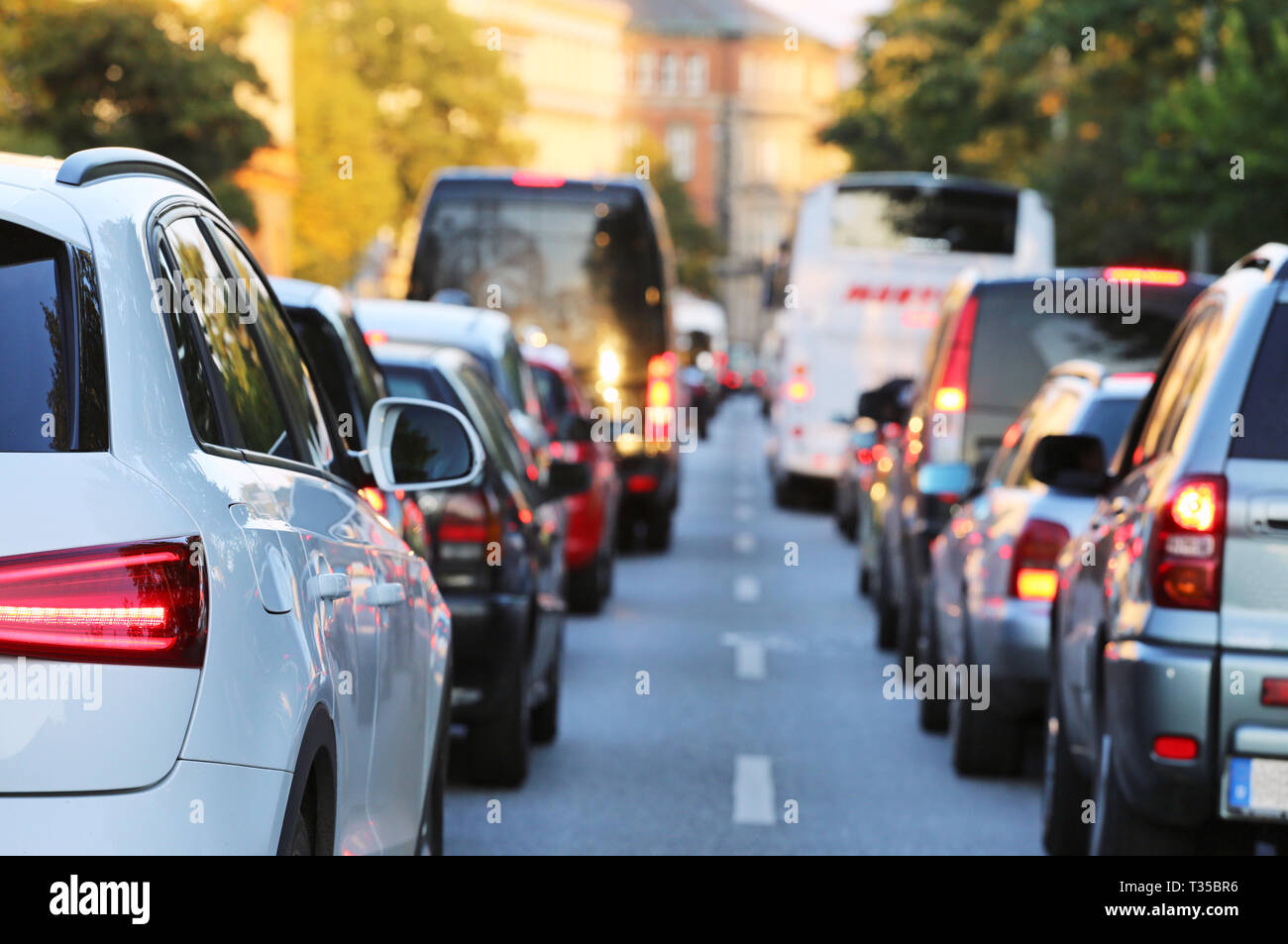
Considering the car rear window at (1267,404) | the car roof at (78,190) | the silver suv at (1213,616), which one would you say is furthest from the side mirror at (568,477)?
the car roof at (78,190)

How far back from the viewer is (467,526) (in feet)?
30.4

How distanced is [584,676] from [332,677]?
29.2ft

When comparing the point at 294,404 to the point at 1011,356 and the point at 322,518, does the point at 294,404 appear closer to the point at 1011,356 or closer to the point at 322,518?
the point at 322,518

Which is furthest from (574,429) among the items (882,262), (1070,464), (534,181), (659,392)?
(882,262)

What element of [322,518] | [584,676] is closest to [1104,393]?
[584,676]

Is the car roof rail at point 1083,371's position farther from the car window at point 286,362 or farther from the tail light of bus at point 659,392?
the tail light of bus at point 659,392

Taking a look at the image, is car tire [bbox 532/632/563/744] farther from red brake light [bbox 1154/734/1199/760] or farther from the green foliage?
the green foliage

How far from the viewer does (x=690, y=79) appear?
14838cm

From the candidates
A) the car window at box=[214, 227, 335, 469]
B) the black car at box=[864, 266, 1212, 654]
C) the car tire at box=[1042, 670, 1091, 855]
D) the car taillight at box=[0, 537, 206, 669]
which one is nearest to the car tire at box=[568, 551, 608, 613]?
the black car at box=[864, 266, 1212, 654]

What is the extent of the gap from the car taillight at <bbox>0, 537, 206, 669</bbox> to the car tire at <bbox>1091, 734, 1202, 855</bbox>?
10.9 feet

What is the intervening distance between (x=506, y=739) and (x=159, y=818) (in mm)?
5919

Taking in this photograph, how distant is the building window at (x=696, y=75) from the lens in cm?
14838

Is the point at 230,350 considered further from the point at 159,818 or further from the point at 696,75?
the point at 696,75

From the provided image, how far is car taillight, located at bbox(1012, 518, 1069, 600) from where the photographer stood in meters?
9.23
